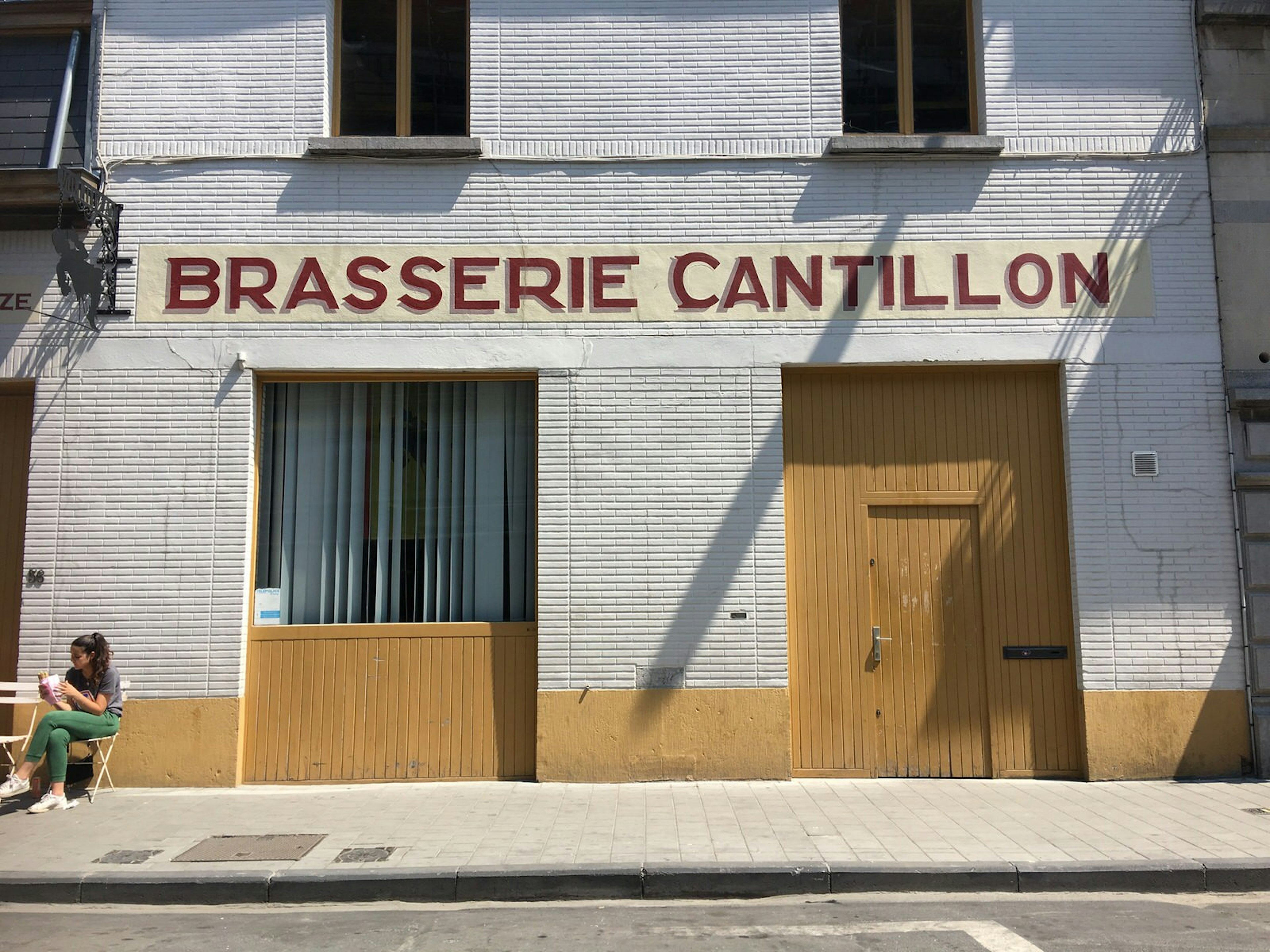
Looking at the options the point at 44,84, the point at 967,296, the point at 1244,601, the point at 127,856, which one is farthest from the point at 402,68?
the point at 1244,601

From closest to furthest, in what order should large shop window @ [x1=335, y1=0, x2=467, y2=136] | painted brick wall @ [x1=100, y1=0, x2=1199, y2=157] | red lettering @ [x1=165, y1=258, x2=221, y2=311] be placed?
red lettering @ [x1=165, y1=258, x2=221, y2=311]
painted brick wall @ [x1=100, y1=0, x2=1199, y2=157]
large shop window @ [x1=335, y1=0, x2=467, y2=136]

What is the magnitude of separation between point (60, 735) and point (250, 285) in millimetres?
3864

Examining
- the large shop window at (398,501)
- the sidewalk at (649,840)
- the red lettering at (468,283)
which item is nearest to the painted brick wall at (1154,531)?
the sidewalk at (649,840)

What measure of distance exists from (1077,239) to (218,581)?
7.84m

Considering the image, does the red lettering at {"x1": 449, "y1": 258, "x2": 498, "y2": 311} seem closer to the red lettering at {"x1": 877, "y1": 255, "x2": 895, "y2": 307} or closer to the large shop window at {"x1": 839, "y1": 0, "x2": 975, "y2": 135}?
the red lettering at {"x1": 877, "y1": 255, "x2": 895, "y2": 307}

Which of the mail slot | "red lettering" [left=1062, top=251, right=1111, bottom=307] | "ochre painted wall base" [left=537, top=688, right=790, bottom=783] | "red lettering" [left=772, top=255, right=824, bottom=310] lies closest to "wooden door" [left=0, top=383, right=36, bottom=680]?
"ochre painted wall base" [left=537, top=688, right=790, bottom=783]

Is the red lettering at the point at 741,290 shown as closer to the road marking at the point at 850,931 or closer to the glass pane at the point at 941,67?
the glass pane at the point at 941,67

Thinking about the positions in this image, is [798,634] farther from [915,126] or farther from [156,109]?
[156,109]

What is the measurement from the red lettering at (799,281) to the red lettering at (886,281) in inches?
18.9

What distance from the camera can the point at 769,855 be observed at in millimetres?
6172

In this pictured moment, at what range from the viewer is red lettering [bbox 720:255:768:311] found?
8.75 meters

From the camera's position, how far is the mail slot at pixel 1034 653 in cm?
862

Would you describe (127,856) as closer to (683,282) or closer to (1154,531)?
(683,282)

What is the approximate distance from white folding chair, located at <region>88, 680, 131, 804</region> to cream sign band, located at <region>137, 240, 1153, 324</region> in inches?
123
